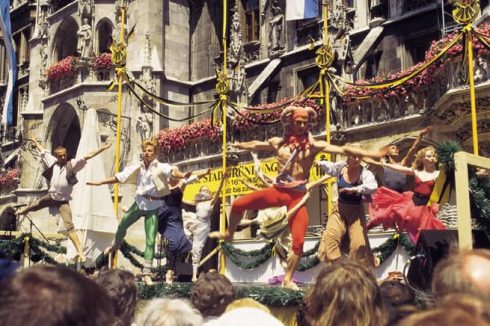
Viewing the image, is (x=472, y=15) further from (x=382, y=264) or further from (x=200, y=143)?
(x=200, y=143)

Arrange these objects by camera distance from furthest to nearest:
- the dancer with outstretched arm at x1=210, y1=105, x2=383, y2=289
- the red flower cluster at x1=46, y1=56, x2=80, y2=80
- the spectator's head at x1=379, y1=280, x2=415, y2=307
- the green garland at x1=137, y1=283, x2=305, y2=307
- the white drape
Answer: the red flower cluster at x1=46, y1=56, x2=80, y2=80 → the white drape → the dancer with outstretched arm at x1=210, y1=105, x2=383, y2=289 → the green garland at x1=137, y1=283, x2=305, y2=307 → the spectator's head at x1=379, y1=280, x2=415, y2=307

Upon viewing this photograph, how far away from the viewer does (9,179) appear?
27.9 metres

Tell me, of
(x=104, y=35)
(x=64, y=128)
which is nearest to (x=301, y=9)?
(x=104, y=35)

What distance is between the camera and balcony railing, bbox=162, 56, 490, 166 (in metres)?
11.3

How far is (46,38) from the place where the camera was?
85.9ft

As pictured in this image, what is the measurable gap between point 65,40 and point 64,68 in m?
3.04

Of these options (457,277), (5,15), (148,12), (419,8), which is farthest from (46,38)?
(457,277)

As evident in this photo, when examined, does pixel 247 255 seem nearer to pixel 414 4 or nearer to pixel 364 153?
pixel 364 153

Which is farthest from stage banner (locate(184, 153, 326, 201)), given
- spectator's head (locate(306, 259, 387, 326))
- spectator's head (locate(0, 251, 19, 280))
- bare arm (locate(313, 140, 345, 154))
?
spectator's head (locate(0, 251, 19, 280))

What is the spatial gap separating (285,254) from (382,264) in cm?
269

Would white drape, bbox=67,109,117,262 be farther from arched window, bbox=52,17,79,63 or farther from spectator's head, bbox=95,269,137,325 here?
arched window, bbox=52,17,79,63

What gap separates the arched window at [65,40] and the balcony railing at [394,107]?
11572 mm

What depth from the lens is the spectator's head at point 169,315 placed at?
2.99m

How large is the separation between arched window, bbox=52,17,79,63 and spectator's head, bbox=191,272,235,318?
22.4 meters
